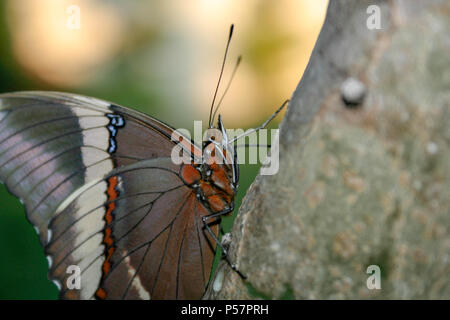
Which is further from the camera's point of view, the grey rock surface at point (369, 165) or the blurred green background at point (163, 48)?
the blurred green background at point (163, 48)

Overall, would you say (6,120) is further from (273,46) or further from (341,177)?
(273,46)

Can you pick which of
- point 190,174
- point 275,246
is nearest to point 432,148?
point 275,246

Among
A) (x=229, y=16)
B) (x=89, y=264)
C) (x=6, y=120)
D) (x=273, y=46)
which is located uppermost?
(x=229, y=16)

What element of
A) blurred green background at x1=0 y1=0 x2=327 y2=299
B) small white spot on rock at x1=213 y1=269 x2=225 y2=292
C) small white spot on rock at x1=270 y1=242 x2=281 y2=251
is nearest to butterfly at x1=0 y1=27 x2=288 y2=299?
small white spot on rock at x1=213 y1=269 x2=225 y2=292

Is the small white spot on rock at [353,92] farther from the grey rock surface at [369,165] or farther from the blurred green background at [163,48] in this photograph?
the blurred green background at [163,48]

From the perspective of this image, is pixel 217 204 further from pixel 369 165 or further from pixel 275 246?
pixel 369 165

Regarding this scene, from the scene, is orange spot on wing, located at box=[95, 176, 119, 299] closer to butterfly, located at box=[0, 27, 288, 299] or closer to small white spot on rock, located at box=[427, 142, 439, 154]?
butterfly, located at box=[0, 27, 288, 299]

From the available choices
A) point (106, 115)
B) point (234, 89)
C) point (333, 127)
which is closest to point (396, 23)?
point (333, 127)

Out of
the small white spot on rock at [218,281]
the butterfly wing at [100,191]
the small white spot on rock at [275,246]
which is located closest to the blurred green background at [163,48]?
the butterfly wing at [100,191]
